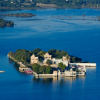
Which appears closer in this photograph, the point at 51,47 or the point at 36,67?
the point at 36,67

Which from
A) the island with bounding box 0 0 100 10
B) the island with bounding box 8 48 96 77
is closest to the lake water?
the island with bounding box 8 48 96 77

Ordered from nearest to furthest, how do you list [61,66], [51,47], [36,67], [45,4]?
[36,67] < [61,66] < [51,47] < [45,4]

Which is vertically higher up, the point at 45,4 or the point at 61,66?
the point at 61,66

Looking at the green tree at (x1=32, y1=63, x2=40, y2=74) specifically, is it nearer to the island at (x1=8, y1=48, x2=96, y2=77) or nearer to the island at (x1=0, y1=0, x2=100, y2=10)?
the island at (x1=8, y1=48, x2=96, y2=77)

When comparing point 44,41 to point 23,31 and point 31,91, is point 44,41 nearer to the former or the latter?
point 23,31

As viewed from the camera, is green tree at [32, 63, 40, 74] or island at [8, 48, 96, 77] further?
green tree at [32, 63, 40, 74]

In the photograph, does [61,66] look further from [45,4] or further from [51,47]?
[45,4]

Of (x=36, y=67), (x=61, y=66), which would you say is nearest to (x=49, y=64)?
(x=61, y=66)

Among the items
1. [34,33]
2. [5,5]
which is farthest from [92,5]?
[34,33]

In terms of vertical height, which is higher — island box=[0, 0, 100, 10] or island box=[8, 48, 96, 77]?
island box=[8, 48, 96, 77]
